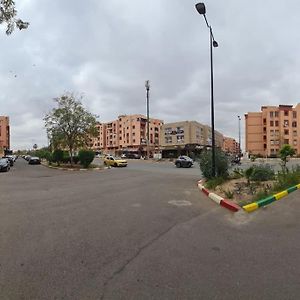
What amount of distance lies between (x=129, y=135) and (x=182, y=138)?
33047mm

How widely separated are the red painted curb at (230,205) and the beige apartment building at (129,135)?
103 meters

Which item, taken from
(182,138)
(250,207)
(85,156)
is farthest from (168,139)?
(250,207)

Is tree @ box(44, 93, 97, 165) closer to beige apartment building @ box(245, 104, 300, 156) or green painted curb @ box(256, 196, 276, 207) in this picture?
green painted curb @ box(256, 196, 276, 207)

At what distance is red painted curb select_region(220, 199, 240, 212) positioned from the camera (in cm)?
882

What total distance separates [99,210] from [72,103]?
28.9m

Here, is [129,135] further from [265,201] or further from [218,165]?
[265,201]

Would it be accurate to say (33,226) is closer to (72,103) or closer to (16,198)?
(16,198)

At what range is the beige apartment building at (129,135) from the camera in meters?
119

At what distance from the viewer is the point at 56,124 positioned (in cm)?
3569

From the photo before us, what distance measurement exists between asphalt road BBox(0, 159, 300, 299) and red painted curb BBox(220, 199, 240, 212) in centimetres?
32

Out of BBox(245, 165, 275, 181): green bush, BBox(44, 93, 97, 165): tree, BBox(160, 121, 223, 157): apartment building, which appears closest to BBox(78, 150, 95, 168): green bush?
BBox(44, 93, 97, 165): tree

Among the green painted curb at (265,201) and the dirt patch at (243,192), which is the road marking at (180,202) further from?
the green painted curb at (265,201)

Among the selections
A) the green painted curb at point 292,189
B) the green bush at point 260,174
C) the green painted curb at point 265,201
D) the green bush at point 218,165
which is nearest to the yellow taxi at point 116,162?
the green bush at point 218,165

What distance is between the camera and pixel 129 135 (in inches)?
4835
